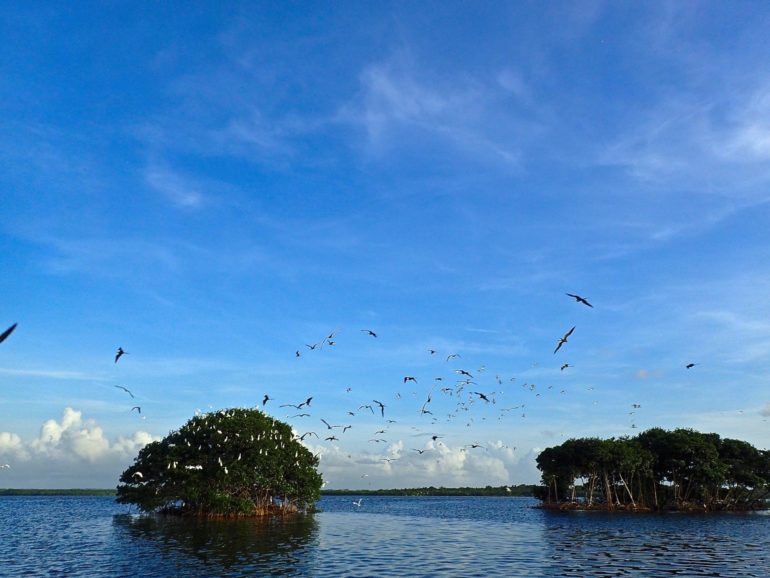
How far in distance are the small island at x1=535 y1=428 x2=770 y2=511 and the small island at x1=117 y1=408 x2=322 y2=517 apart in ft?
159

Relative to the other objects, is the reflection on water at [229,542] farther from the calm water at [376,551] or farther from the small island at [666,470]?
the small island at [666,470]

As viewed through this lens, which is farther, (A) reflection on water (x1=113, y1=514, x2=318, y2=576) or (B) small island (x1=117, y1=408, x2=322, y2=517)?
(B) small island (x1=117, y1=408, x2=322, y2=517)

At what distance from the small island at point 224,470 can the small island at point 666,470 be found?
48.5 m

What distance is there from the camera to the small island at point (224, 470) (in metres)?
68.6

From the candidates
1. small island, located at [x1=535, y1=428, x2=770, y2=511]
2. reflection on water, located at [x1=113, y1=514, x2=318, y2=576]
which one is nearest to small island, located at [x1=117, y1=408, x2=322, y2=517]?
reflection on water, located at [x1=113, y1=514, x2=318, y2=576]

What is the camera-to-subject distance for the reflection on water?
115ft

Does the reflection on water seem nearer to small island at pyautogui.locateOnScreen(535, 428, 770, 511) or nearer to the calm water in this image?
the calm water

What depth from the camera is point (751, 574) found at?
32.6 meters

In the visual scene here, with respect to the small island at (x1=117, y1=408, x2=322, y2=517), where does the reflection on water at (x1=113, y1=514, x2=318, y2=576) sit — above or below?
below

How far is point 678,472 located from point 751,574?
253ft

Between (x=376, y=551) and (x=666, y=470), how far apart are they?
79540mm

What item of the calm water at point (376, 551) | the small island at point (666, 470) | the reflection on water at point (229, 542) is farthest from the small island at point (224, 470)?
the small island at point (666, 470)

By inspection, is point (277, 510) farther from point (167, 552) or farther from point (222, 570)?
point (222, 570)

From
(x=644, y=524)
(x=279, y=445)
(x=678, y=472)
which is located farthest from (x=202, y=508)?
(x=678, y=472)
